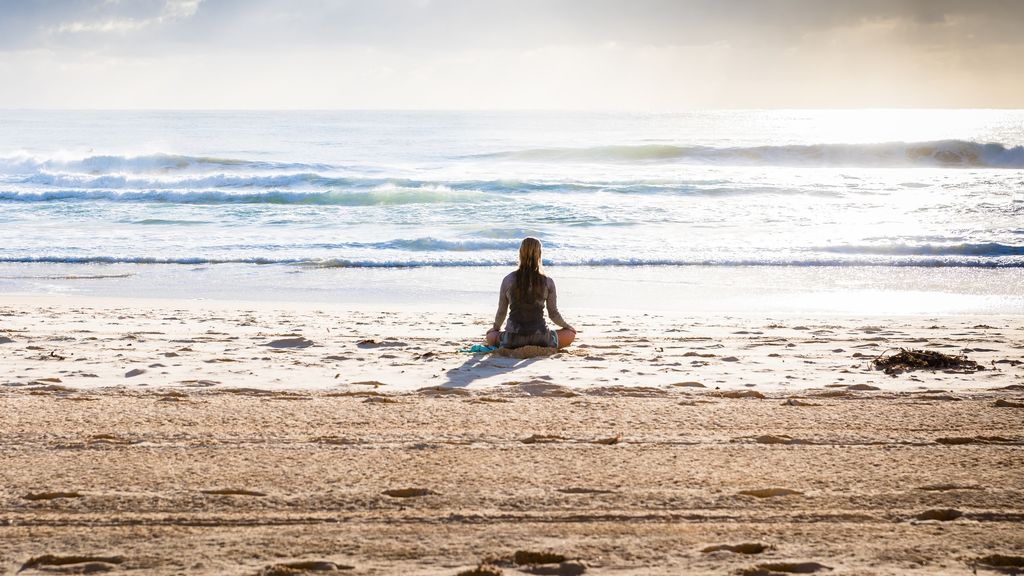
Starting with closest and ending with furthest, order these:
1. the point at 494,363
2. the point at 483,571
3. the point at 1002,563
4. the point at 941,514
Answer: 1. the point at 483,571
2. the point at 1002,563
3. the point at 941,514
4. the point at 494,363

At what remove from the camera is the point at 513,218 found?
18.9 m

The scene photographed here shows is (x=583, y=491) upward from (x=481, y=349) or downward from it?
downward

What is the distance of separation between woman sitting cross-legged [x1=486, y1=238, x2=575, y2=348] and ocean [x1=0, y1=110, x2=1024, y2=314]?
4000mm

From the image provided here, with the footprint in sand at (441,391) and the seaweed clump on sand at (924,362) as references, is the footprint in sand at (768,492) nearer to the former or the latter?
the footprint in sand at (441,391)

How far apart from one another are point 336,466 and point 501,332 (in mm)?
2924

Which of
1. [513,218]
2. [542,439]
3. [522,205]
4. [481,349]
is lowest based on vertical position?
[542,439]

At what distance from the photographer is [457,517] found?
3.16 metres

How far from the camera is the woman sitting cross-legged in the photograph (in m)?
6.41

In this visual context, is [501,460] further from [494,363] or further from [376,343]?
[376,343]

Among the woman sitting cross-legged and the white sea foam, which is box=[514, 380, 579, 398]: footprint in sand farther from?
the white sea foam

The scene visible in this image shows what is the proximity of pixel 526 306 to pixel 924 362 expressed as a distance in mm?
2902

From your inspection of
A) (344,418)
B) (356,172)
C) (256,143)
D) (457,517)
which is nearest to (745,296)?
(344,418)

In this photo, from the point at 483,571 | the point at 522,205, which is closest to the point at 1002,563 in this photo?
the point at 483,571


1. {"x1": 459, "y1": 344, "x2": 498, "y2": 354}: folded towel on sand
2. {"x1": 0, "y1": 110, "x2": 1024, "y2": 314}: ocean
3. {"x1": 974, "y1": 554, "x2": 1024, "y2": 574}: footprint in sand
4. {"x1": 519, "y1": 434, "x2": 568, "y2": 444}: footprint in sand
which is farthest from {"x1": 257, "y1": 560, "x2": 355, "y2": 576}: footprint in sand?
{"x1": 0, "y1": 110, "x2": 1024, "y2": 314}: ocean
